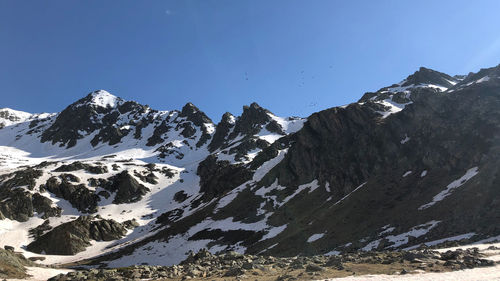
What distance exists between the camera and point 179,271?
30.7 m

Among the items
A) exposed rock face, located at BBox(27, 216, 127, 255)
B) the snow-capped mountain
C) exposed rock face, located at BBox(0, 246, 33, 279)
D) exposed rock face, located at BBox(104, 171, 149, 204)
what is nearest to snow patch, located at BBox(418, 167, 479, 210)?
the snow-capped mountain

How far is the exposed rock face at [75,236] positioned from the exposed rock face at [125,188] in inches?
1217

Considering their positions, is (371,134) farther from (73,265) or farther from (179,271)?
(73,265)

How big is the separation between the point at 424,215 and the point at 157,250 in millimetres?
70274

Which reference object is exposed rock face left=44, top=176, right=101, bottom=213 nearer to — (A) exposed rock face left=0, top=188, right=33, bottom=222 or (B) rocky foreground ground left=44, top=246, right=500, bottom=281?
(A) exposed rock face left=0, top=188, right=33, bottom=222

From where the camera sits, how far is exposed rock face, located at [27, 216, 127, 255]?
364 feet

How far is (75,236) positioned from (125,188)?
5001cm

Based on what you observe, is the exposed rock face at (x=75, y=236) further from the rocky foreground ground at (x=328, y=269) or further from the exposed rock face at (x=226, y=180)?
the rocky foreground ground at (x=328, y=269)

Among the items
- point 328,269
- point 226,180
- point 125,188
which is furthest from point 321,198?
point 125,188

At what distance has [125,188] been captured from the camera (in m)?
164

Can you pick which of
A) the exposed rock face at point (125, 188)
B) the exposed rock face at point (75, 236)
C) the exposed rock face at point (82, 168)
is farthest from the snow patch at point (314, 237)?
the exposed rock face at point (82, 168)

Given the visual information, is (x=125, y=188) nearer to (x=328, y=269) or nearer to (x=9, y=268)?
(x=9, y=268)

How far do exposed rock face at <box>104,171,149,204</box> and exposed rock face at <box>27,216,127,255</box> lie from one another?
30.9 m

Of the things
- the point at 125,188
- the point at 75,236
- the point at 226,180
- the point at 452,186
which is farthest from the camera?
the point at 125,188
